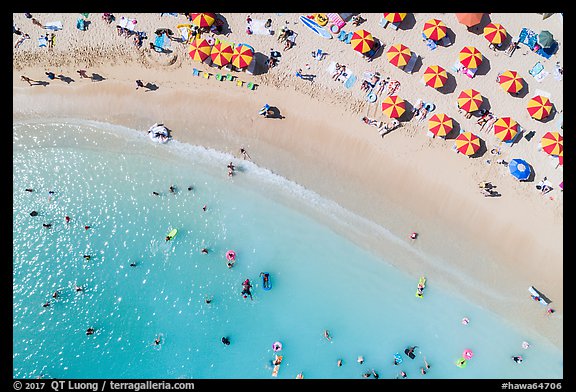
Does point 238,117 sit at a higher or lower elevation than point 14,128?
higher

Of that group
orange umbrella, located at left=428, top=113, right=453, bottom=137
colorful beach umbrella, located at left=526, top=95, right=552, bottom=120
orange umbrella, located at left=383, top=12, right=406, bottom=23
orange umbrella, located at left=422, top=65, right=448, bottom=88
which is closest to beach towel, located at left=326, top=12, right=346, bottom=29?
orange umbrella, located at left=383, top=12, right=406, bottom=23

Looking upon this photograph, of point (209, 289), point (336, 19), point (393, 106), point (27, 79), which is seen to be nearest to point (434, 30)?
point (393, 106)

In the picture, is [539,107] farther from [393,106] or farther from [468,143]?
[393,106]

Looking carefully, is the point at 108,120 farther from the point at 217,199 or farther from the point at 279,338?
the point at 279,338

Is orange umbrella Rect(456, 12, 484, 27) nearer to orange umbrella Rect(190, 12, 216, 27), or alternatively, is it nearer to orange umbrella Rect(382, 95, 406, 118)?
orange umbrella Rect(382, 95, 406, 118)

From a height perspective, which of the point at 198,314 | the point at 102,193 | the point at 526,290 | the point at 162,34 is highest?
the point at 162,34
